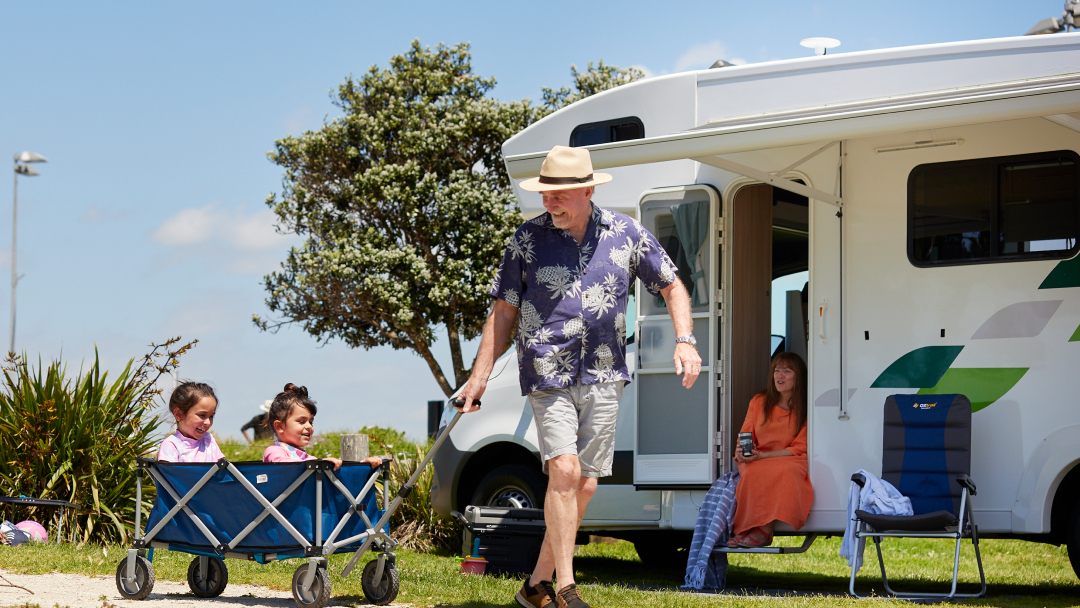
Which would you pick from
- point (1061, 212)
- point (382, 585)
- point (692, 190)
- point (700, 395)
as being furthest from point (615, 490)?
point (1061, 212)

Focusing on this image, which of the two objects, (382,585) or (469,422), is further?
(469,422)

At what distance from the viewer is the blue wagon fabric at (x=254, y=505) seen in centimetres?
453

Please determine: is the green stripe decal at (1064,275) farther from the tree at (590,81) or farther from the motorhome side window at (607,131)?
the tree at (590,81)

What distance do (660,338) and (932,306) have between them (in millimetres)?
1551

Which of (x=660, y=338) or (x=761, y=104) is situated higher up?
(x=761, y=104)

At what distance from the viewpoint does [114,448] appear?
8.12 meters

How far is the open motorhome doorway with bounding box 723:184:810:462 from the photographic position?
6.78m

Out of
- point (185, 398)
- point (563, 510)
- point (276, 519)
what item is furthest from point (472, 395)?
point (185, 398)

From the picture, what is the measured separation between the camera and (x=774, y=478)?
6.06 meters

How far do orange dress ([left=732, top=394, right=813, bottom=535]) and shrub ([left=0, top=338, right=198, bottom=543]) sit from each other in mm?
4253

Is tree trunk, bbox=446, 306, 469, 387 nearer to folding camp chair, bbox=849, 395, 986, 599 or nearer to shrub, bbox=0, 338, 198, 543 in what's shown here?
shrub, bbox=0, 338, 198, 543

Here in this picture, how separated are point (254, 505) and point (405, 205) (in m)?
14.2

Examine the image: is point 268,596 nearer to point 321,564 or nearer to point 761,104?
point 321,564

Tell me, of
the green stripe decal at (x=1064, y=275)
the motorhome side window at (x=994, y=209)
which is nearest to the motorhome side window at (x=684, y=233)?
the motorhome side window at (x=994, y=209)
